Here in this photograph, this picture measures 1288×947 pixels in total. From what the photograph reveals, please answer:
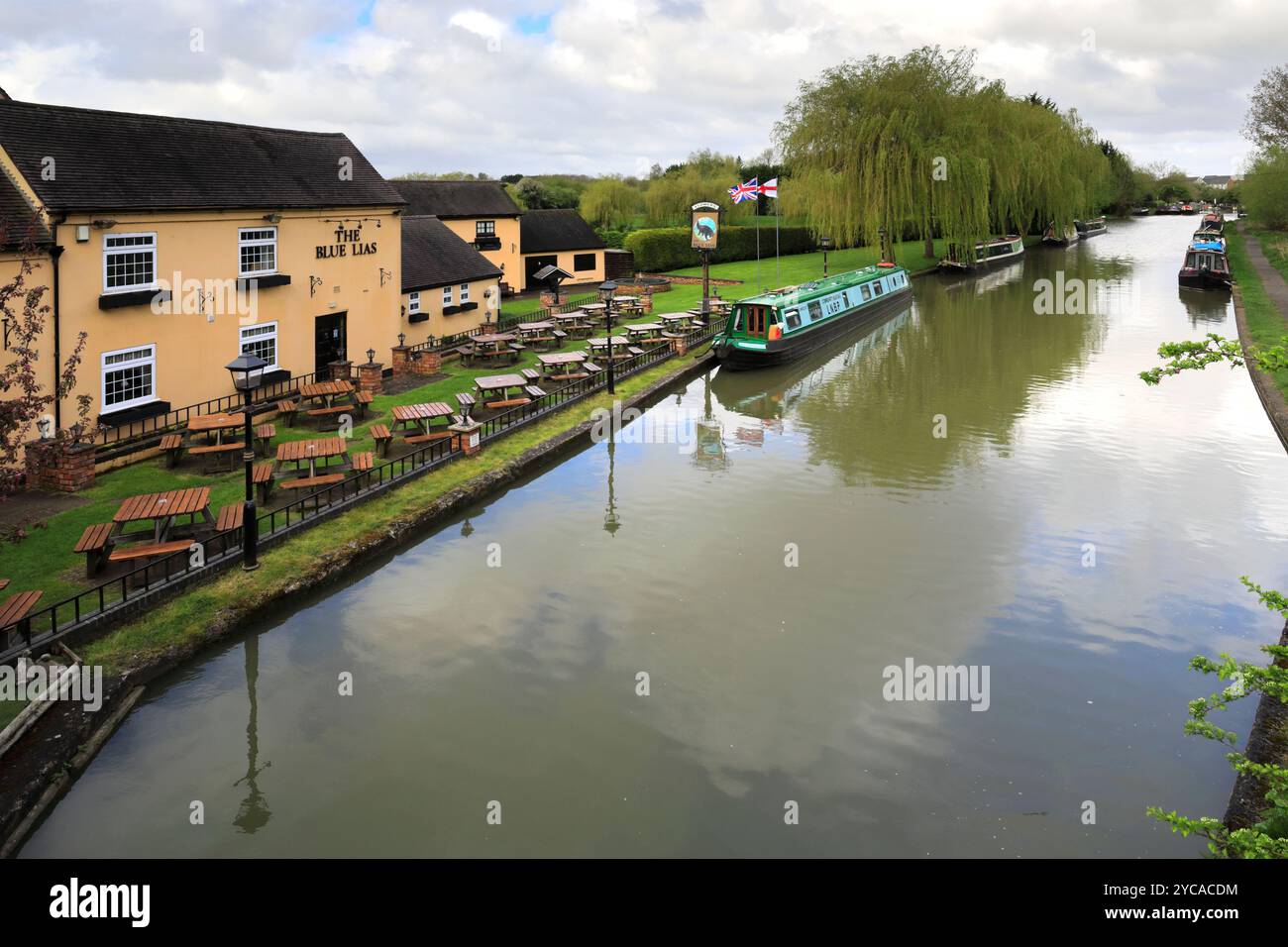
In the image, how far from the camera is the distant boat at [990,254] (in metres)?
52.6

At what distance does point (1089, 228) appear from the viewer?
299 ft

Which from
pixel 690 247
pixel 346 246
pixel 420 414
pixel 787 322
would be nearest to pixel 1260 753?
pixel 420 414

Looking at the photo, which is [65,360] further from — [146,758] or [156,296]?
[146,758]

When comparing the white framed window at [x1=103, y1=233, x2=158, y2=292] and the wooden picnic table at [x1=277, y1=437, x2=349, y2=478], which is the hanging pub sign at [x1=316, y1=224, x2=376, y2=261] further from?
the wooden picnic table at [x1=277, y1=437, x2=349, y2=478]

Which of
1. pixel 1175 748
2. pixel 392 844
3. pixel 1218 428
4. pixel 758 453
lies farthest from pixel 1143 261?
pixel 392 844

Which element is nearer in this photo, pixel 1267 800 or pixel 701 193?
pixel 1267 800

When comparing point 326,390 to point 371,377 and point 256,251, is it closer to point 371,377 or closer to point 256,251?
point 371,377

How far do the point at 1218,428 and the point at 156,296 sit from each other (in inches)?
868

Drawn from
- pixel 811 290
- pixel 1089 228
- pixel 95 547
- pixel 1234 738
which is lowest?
pixel 1234 738

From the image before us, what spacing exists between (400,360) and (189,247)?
6966mm

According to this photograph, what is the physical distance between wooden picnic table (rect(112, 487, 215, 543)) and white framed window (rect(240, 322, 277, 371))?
7704mm

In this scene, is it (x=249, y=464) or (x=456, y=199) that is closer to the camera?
(x=249, y=464)

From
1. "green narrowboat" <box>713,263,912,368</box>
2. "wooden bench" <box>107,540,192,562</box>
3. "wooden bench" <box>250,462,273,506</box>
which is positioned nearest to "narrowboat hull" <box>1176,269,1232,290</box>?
"green narrowboat" <box>713,263,912,368</box>

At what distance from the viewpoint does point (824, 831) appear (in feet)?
26.1
